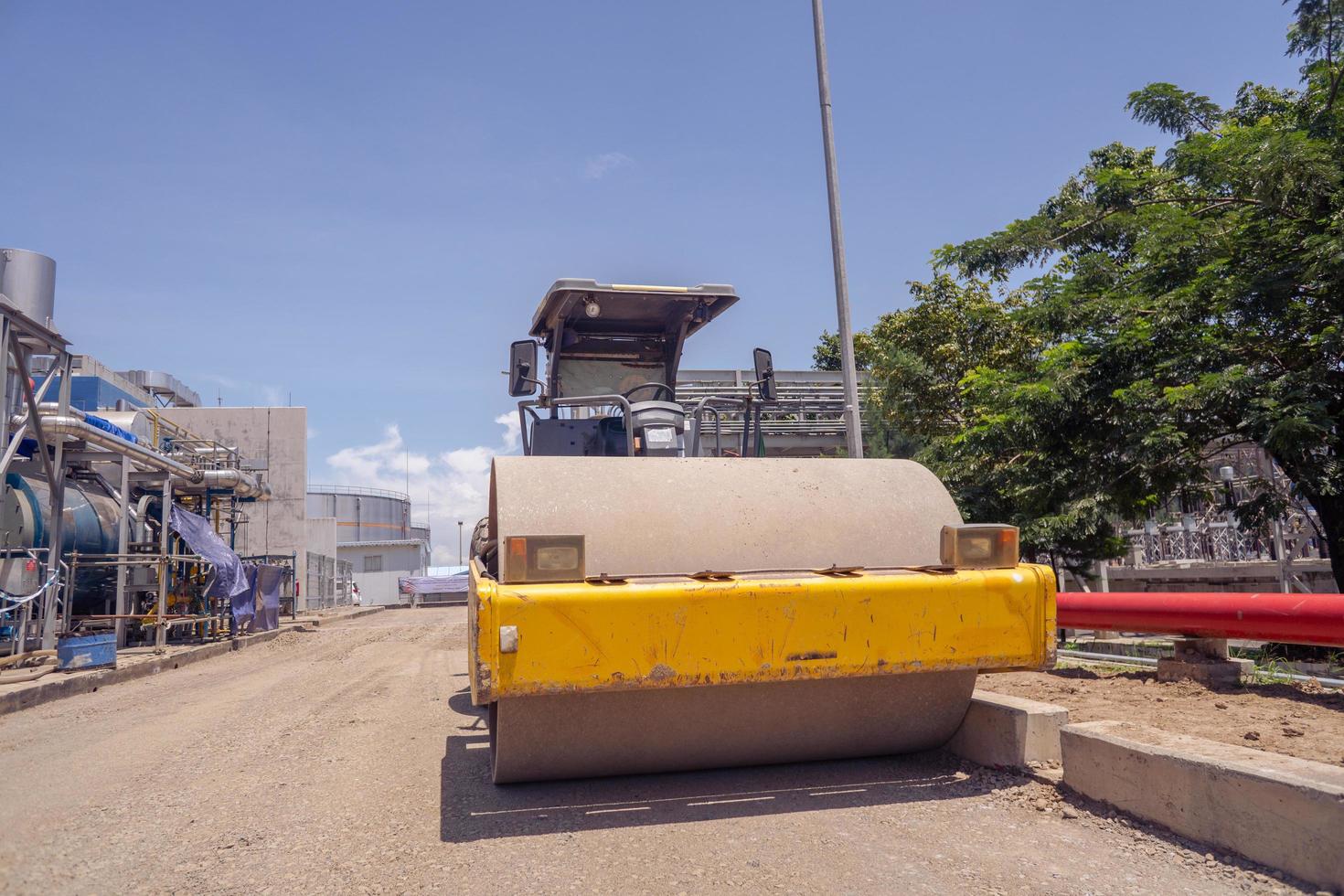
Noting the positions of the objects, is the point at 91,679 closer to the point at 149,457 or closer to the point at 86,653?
the point at 86,653

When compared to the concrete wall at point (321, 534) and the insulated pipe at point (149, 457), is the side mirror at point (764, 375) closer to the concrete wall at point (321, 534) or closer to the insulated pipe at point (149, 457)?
the insulated pipe at point (149, 457)

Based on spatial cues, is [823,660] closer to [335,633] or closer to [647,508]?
[647,508]

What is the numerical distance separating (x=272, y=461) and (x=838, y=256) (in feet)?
108

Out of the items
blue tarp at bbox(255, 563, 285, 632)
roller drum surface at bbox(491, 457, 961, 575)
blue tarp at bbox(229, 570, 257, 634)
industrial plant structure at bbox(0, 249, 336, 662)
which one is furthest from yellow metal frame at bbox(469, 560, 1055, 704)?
blue tarp at bbox(255, 563, 285, 632)

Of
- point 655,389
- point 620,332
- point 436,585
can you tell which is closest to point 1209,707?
point 655,389

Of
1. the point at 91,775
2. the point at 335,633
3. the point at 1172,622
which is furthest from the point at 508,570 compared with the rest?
the point at 335,633

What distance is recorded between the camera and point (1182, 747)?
3754 millimetres

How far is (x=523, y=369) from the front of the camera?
6.59m

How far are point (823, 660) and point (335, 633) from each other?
778 inches

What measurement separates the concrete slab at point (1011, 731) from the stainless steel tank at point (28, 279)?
2309cm

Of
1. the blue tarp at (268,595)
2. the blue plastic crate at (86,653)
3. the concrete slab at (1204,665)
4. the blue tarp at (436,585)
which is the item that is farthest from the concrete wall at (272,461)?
the concrete slab at (1204,665)

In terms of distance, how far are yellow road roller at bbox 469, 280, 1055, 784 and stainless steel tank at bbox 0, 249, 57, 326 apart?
22.1 m

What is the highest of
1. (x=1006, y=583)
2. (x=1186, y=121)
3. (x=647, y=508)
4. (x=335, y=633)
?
(x=1186, y=121)

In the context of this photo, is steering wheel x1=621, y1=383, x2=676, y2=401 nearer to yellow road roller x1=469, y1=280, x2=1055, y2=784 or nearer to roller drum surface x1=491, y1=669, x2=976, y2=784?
yellow road roller x1=469, y1=280, x2=1055, y2=784
